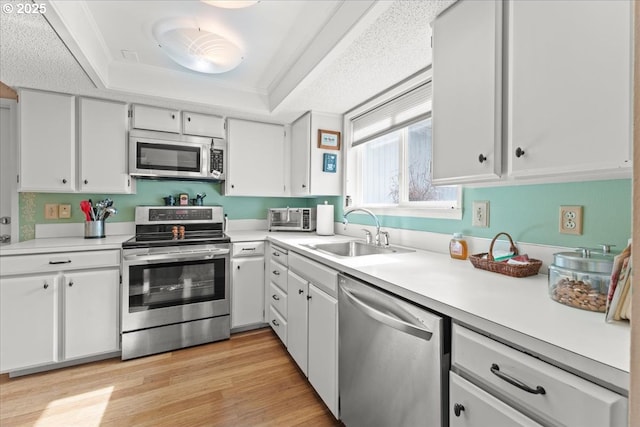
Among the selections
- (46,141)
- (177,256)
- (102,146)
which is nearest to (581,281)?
(177,256)

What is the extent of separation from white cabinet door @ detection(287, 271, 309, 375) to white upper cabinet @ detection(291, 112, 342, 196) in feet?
3.33

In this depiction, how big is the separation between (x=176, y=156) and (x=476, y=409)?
2.82m

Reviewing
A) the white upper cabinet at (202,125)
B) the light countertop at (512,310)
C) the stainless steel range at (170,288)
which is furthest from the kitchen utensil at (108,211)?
the light countertop at (512,310)

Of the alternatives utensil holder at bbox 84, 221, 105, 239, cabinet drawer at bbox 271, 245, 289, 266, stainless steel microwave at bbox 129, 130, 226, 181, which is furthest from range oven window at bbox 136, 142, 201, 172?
cabinet drawer at bbox 271, 245, 289, 266

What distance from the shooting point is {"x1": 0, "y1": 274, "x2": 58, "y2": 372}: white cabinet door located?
6.28 feet

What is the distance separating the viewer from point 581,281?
852mm

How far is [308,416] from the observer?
1.63 meters

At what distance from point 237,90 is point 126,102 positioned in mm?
965

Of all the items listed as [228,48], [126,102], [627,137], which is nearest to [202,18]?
[228,48]

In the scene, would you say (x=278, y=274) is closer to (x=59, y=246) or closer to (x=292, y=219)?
(x=292, y=219)

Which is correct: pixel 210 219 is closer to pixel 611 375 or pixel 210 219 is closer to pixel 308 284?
pixel 308 284

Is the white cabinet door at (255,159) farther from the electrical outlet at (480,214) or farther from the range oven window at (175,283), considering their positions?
the electrical outlet at (480,214)

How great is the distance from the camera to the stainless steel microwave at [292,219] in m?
3.05

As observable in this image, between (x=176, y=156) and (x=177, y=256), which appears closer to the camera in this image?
(x=177, y=256)
